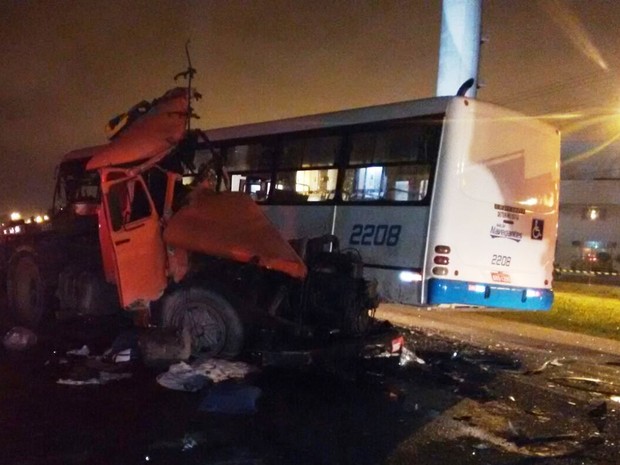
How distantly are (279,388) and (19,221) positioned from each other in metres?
6.66

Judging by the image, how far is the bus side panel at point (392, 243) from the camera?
35.6 ft

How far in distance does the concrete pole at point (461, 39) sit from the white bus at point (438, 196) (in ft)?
42.6

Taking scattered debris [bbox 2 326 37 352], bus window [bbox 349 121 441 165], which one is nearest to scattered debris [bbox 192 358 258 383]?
scattered debris [bbox 2 326 37 352]

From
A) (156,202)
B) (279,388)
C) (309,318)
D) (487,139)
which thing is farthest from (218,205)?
(487,139)

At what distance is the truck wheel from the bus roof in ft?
15.9

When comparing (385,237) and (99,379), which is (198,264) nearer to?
(99,379)

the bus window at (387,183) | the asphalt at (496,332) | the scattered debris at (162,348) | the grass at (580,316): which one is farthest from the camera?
the grass at (580,316)

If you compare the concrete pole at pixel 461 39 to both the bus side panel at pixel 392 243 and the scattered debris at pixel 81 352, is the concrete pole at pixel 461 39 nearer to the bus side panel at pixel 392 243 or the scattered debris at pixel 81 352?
the bus side panel at pixel 392 243

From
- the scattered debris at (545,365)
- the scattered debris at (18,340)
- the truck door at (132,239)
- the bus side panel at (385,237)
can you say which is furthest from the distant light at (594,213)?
the scattered debris at (18,340)

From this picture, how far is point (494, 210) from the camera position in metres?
11.2

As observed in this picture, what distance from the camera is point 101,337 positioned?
9883mm

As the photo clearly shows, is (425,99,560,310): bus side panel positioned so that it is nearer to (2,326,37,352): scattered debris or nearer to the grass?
the grass

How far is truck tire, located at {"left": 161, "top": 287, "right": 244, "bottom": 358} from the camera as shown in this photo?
8.52 metres

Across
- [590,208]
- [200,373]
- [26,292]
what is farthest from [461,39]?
[590,208]
